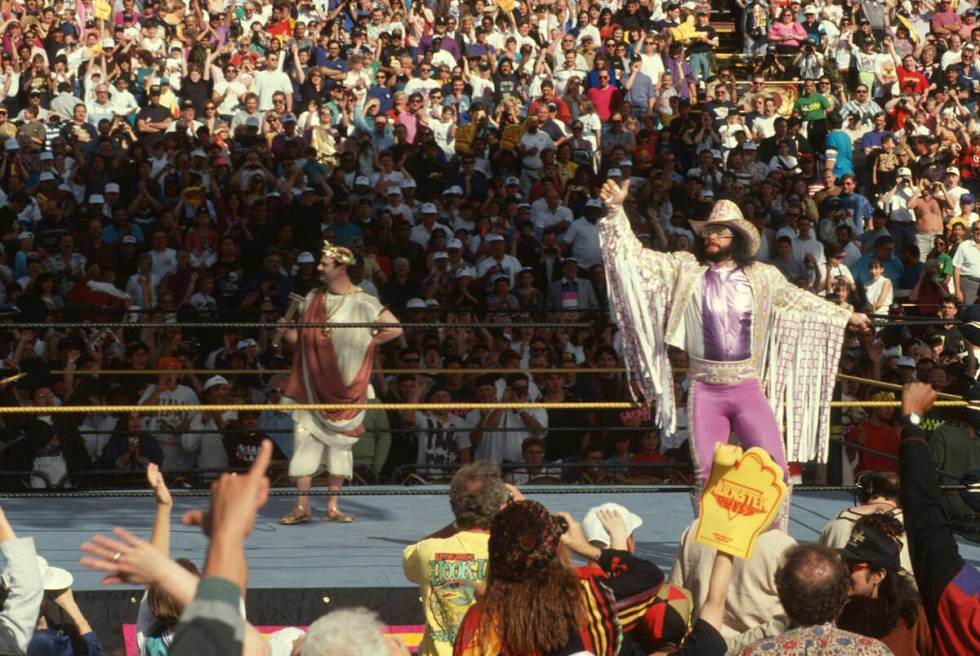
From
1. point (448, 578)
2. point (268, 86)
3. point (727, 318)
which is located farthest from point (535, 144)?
point (448, 578)

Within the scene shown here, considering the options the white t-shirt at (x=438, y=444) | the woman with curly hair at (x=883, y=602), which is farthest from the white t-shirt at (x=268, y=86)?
the woman with curly hair at (x=883, y=602)

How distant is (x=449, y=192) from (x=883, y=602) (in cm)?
1018

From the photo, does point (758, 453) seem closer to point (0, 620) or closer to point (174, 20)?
point (0, 620)

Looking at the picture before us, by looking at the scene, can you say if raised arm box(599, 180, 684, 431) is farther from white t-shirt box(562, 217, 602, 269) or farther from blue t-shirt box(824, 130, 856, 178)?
blue t-shirt box(824, 130, 856, 178)

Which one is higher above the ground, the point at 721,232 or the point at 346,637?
the point at 721,232

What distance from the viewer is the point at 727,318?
19.6 ft

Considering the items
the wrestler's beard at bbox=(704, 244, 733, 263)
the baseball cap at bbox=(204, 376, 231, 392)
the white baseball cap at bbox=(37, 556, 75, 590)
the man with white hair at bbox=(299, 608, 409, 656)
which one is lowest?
the baseball cap at bbox=(204, 376, 231, 392)

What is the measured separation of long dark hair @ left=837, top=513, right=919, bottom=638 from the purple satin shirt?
2.25 meters

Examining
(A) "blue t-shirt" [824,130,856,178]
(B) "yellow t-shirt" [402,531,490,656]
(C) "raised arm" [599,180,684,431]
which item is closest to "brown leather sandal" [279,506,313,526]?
(C) "raised arm" [599,180,684,431]

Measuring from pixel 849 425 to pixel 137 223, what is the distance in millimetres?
6432

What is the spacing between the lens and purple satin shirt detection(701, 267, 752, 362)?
5.98 metres

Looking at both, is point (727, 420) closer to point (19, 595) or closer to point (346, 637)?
point (19, 595)

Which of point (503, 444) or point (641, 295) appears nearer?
point (641, 295)

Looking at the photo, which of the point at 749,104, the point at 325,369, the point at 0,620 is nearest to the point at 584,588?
the point at 0,620
